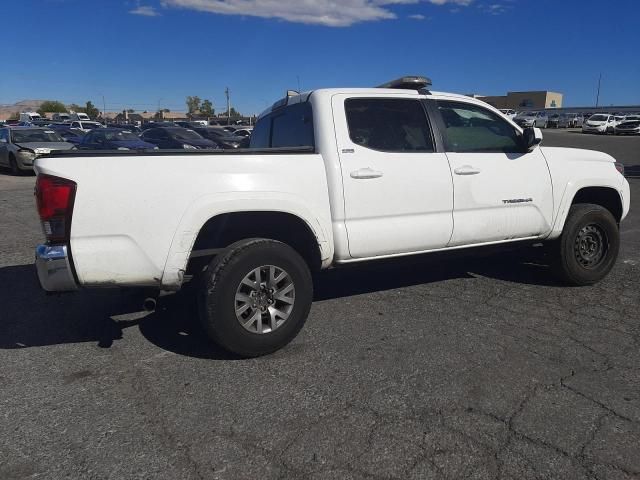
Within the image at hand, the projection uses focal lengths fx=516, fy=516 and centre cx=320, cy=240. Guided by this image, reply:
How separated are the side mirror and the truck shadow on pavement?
4.41ft

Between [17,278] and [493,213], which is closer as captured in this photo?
[493,213]

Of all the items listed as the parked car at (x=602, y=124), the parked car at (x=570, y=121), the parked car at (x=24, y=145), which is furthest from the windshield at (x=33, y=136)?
the parked car at (x=570, y=121)

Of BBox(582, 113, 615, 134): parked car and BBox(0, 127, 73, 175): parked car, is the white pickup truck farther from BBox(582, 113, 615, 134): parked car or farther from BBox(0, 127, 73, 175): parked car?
BBox(582, 113, 615, 134): parked car

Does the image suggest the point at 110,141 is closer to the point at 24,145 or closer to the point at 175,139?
the point at 24,145

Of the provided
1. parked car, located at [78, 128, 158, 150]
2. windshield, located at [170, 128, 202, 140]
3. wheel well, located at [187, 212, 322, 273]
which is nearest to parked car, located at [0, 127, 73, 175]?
parked car, located at [78, 128, 158, 150]

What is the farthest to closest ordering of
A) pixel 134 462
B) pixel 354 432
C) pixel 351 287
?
pixel 351 287
pixel 354 432
pixel 134 462

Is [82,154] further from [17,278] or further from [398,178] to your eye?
[17,278]

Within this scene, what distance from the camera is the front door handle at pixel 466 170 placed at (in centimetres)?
443

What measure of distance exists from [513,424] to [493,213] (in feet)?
7.38

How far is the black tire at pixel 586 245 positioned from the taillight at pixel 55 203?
4.40 m

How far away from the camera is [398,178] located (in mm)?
4129

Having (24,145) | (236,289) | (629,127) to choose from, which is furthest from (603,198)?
(629,127)

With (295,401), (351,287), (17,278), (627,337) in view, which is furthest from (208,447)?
(17,278)

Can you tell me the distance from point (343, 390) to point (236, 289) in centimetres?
99
